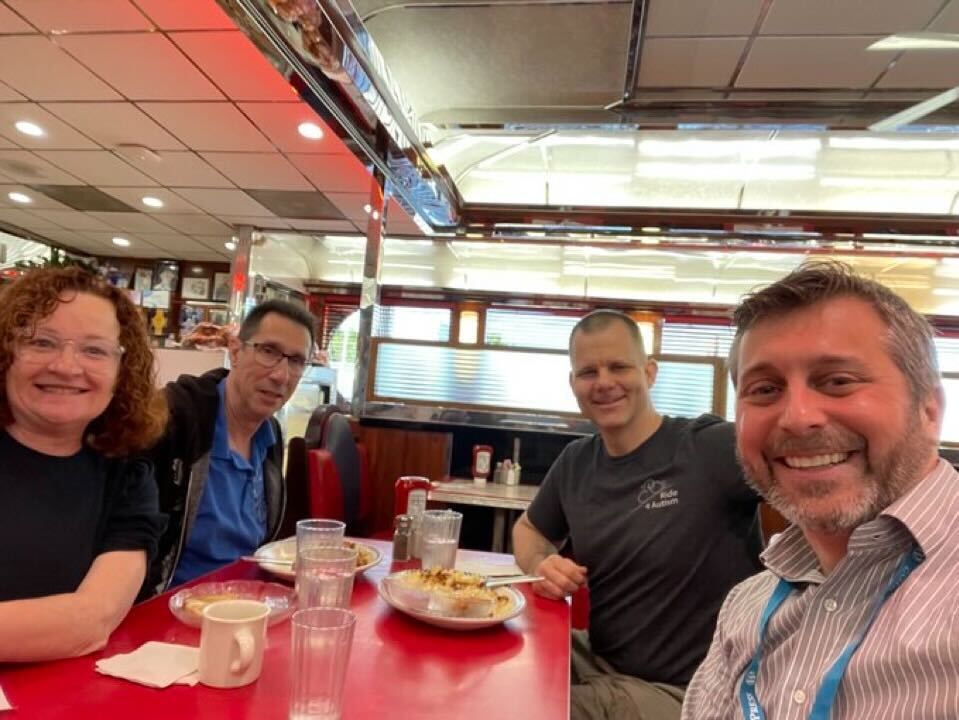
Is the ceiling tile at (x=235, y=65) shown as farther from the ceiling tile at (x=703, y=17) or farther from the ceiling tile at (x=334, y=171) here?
the ceiling tile at (x=703, y=17)

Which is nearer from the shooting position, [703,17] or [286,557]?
[286,557]

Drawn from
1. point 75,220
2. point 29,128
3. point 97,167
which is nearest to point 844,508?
point 29,128

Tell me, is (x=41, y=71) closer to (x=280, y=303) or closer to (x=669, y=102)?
(x=280, y=303)

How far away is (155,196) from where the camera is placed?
555 centimetres

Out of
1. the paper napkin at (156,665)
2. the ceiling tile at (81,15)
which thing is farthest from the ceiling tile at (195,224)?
the paper napkin at (156,665)

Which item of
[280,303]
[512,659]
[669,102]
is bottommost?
[512,659]

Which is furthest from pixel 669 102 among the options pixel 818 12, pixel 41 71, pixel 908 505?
pixel 41 71

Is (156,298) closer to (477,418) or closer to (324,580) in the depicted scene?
(477,418)

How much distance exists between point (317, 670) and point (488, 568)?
1.07m

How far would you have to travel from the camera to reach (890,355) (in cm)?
94

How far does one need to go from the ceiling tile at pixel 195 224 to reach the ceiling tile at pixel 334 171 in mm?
1768

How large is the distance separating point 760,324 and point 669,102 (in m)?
2.43

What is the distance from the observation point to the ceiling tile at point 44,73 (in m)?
3.27

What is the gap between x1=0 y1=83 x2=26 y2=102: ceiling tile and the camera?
3780mm
